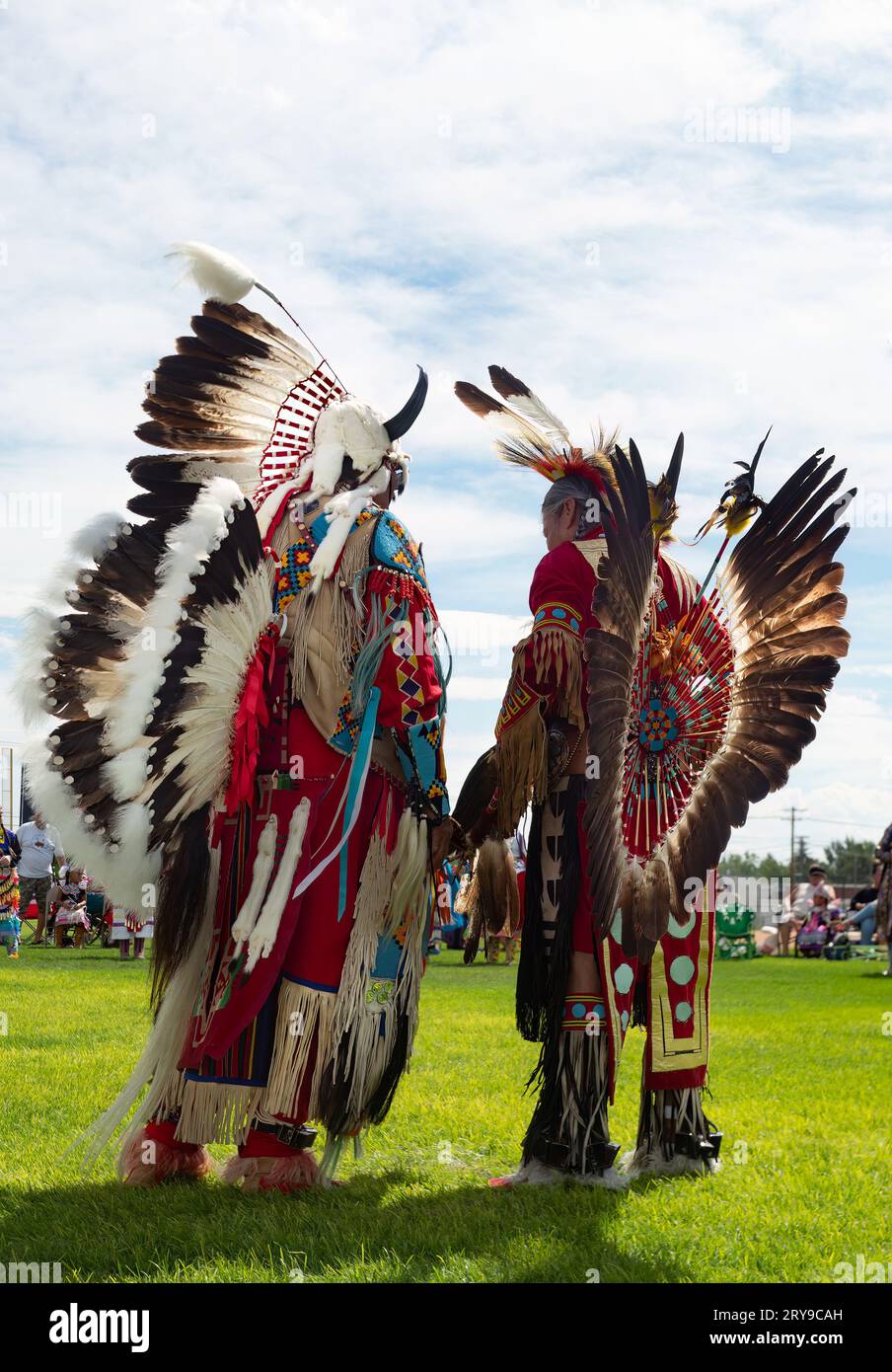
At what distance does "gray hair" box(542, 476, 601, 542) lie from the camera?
377 centimetres

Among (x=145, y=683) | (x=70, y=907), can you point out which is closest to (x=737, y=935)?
(x=70, y=907)

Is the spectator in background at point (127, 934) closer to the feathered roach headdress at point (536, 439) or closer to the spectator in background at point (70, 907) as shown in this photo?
the spectator in background at point (70, 907)

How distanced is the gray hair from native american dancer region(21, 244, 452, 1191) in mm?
483

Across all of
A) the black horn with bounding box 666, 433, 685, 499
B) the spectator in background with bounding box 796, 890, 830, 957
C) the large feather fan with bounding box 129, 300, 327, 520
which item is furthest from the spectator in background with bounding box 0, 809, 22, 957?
the spectator in background with bounding box 796, 890, 830, 957

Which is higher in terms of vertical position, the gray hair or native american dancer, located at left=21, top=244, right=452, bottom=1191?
the gray hair

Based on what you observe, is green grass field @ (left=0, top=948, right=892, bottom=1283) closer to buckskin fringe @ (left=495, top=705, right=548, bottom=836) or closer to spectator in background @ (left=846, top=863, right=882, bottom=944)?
buckskin fringe @ (left=495, top=705, right=548, bottom=836)

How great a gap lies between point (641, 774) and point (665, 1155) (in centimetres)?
119

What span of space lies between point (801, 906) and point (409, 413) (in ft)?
51.4

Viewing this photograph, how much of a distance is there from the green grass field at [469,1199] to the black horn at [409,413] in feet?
6.50

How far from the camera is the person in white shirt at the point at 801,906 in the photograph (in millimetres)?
17375

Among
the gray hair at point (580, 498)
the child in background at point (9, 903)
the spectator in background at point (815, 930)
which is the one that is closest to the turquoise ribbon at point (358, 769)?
the gray hair at point (580, 498)

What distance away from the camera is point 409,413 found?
3.83 metres

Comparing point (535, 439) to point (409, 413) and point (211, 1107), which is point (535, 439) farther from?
point (211, 1107)
